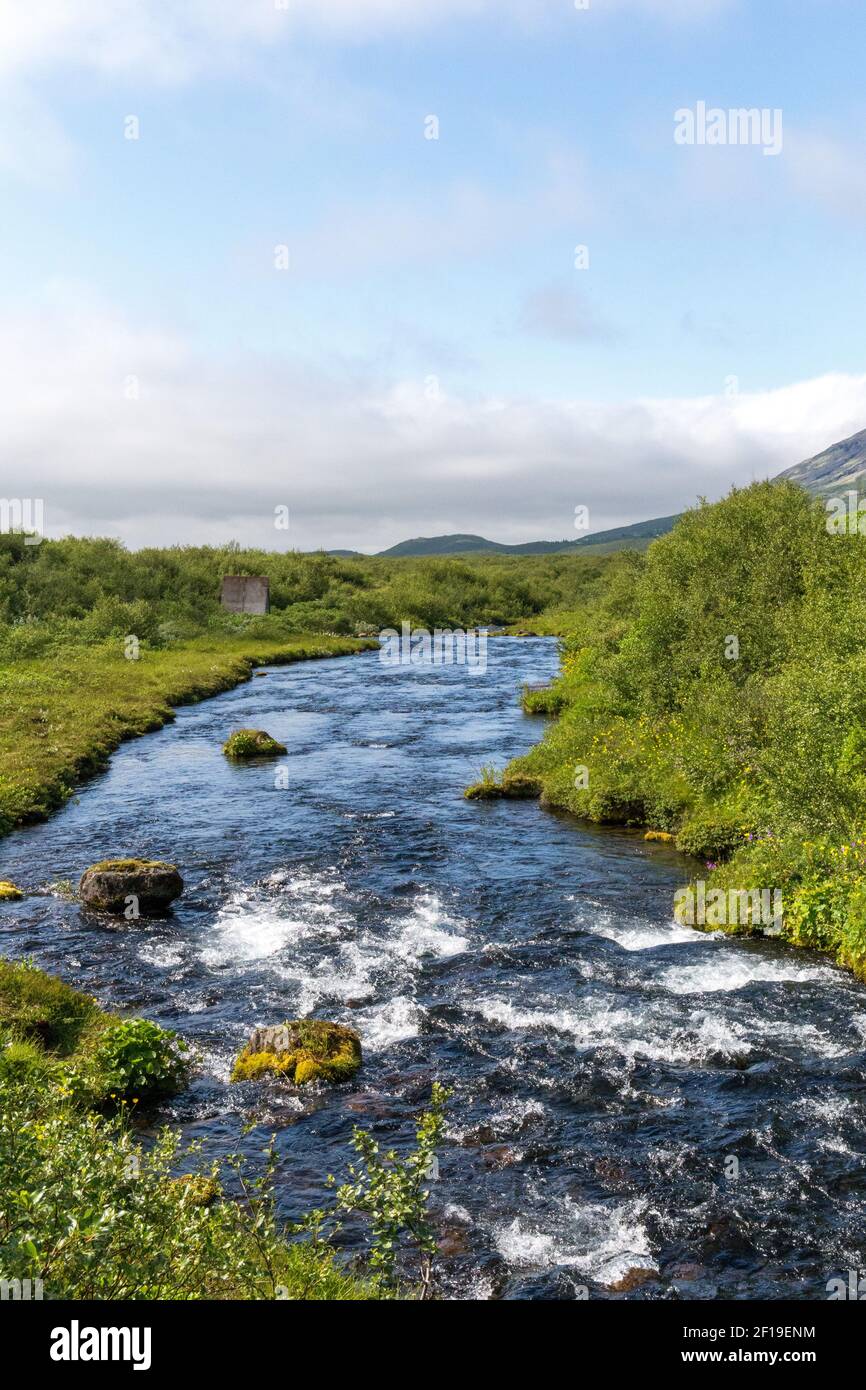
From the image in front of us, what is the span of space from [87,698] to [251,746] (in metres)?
13.7

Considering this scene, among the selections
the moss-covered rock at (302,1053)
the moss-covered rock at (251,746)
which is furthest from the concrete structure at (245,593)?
the moss-covered rock at (302,1053)

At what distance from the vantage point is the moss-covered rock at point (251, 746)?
39094 millimetres

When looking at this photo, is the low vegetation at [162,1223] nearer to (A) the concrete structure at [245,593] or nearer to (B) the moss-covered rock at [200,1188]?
(B) the moss-covered rock at [200,1188]

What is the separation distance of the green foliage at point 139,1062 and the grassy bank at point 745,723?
1200cm

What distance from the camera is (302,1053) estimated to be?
1469cm

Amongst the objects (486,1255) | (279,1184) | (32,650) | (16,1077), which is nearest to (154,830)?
(16,1077)

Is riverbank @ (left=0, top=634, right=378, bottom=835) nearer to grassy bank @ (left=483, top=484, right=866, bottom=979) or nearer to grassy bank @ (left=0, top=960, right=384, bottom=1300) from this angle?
grassy bank @ (left=483, top=484, right=866, bottom=979)

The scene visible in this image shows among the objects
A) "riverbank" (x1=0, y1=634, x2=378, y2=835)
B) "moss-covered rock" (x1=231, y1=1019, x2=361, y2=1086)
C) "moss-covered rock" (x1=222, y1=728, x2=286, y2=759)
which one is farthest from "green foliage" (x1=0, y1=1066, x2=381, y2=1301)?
"moss-covered rock" (x1=222, y1=728, x2=286, y2=759)

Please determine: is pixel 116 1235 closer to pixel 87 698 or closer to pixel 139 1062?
pixel 139 1062

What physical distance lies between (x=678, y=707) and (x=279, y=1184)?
23.7 meters

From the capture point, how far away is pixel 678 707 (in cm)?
3216

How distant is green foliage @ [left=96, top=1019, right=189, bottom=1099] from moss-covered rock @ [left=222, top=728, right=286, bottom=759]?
24.9 metres
